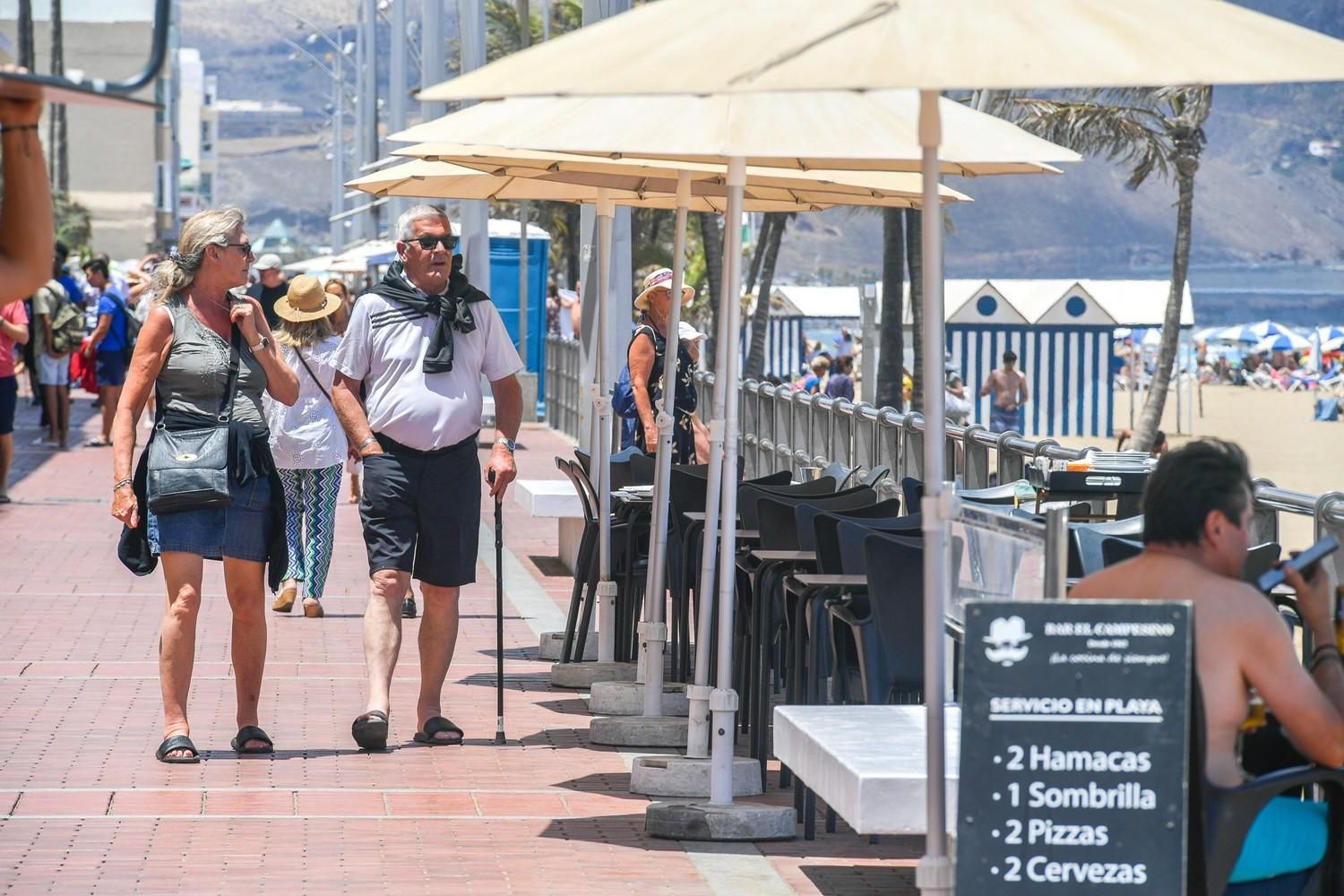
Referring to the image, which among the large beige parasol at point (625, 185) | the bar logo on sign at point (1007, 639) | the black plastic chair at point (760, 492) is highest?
the large beige parasol at point (625, 185)

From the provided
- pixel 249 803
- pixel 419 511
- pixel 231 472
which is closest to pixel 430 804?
pixel 249 803

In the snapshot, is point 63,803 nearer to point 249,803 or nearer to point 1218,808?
point 249,803

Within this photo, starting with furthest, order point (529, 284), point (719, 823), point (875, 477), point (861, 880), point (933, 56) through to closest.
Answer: point (529, 284)
point (875, 477)
point (719, 823)
point (861, 880)
point (933, 56)

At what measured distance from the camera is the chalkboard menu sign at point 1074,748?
4.36 meters

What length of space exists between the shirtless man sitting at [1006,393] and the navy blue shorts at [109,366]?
693 inches

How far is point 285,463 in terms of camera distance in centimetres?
1171

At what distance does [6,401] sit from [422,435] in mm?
9935

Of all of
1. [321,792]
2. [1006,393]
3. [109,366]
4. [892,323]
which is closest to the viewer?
[321,792]

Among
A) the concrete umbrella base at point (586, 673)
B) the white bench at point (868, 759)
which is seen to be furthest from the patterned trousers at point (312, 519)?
the white bench at point (868, 759)

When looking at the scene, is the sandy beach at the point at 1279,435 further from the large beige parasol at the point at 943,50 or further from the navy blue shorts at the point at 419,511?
the large beige parasol at the point at 943,50

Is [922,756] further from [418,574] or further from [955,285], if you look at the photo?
[955,285]

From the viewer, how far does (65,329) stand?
21.9 meters

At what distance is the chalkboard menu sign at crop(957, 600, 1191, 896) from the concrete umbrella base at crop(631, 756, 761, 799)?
2859 millimetres

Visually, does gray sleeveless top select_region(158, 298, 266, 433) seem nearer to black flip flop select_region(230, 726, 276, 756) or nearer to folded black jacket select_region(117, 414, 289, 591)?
folded black jacket select_region(117, 414, 289, 591)
